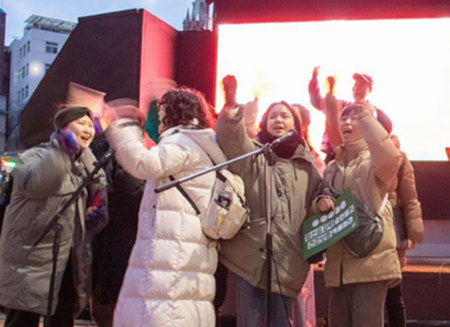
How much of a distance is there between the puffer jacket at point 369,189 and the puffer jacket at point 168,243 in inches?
26.1

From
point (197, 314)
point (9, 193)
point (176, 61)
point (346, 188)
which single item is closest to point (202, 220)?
point (197, 314)

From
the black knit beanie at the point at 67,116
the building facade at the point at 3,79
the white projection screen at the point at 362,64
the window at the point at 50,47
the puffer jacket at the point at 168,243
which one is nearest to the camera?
the puffer jacket at the point at 168,243

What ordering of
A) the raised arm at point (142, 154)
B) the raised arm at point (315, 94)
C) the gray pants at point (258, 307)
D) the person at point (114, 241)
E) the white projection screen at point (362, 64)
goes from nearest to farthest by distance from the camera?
1. the raised arm at point (142, 154)
2. the gray pants at point (258, 307)
3. the person at point (114, 241)
4. the raised arm at point (315, 94)
5. the white projection screen at point (362, 64)

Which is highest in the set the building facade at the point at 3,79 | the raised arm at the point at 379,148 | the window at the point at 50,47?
the window at the point at 50,47

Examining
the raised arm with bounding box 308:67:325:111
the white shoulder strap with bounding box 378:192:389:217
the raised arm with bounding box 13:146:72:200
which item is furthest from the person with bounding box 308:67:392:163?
Answer: the raised arm with bounding box 13:146:72:200

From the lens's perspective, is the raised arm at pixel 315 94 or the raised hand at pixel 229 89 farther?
the raised arm at pixel 315 94

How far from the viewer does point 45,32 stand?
4653cm

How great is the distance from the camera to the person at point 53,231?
286cm

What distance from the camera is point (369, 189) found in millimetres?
2922

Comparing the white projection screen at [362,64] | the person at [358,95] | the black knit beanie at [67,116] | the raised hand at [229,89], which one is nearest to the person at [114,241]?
the black knit beanie at [67,116]

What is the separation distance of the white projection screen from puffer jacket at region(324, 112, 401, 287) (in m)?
2.54

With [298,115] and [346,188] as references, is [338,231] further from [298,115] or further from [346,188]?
[298,115]

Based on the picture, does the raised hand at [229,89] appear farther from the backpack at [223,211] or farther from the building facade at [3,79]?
the building facade at [3,79]

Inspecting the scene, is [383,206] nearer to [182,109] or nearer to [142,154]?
[182,109]
